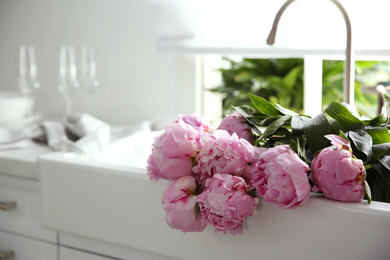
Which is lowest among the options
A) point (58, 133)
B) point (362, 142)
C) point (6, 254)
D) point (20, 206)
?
point (6, 254)

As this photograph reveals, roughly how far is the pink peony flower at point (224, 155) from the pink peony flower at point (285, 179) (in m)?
0.05

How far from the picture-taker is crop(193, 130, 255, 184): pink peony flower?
71 cm

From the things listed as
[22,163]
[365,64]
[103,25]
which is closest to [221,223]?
[22,163]

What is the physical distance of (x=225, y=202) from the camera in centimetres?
68

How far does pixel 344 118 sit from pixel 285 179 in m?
0.17

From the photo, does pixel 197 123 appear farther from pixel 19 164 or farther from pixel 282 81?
pixel 282 81

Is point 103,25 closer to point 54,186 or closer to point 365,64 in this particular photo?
point 54,186

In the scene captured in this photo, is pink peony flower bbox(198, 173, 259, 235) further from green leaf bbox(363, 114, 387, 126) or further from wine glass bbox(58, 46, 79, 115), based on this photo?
wine glass bbox(58, 46, 79, 115)

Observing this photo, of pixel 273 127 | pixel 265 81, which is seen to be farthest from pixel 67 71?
pixel 265 81

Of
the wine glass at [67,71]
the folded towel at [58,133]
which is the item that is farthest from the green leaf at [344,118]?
the wine glass at [67,71]

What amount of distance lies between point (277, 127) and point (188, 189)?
0.15 metres

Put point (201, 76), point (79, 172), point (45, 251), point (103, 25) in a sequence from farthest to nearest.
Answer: point (103, 25) < point (201, 76) < point (45, 251) < point (79, 172)

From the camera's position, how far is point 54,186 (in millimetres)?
1047

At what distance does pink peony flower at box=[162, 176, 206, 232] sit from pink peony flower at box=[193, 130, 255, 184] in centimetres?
3
